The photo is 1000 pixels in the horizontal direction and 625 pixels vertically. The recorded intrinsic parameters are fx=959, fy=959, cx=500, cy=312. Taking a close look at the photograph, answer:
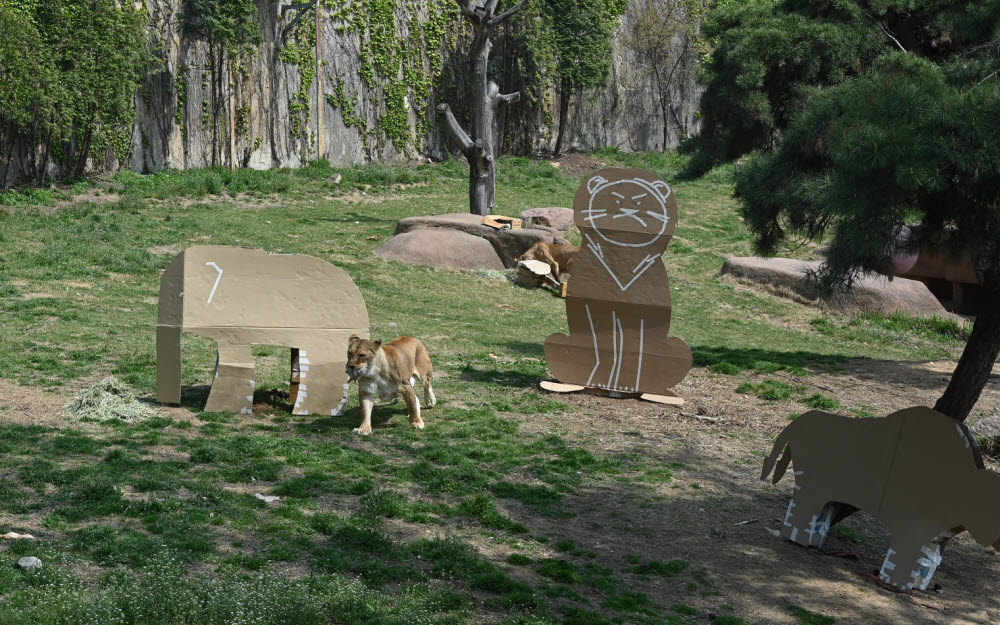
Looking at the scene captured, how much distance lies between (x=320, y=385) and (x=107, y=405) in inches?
69.4

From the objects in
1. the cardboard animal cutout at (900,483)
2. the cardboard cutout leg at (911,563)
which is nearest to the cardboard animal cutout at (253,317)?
the cardboard animal cutout at (900,483)

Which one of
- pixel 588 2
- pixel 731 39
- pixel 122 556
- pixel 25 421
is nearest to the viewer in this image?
pixel 122 556

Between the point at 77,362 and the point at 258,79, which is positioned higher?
the point at 258,79

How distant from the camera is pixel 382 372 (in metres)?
8.09

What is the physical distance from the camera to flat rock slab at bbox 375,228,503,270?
17.0 meters

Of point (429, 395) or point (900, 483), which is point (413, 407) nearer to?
point (429, 395)

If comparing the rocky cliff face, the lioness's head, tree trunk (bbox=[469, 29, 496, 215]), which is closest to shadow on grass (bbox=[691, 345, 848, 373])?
the lioness's head

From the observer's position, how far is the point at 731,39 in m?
13.5

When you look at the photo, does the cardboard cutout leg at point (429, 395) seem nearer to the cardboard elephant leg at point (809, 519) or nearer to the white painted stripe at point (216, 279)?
the white painted stripe at point (216, 279)

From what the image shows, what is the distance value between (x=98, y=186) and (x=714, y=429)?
1450 cm

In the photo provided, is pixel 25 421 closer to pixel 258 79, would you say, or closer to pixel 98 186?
pixel 98 186

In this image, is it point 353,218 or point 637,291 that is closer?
point 637,291

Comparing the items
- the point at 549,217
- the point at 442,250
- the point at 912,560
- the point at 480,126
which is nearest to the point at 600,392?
the point at 912,560

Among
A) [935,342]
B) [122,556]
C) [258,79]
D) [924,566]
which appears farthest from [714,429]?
[258,79]
